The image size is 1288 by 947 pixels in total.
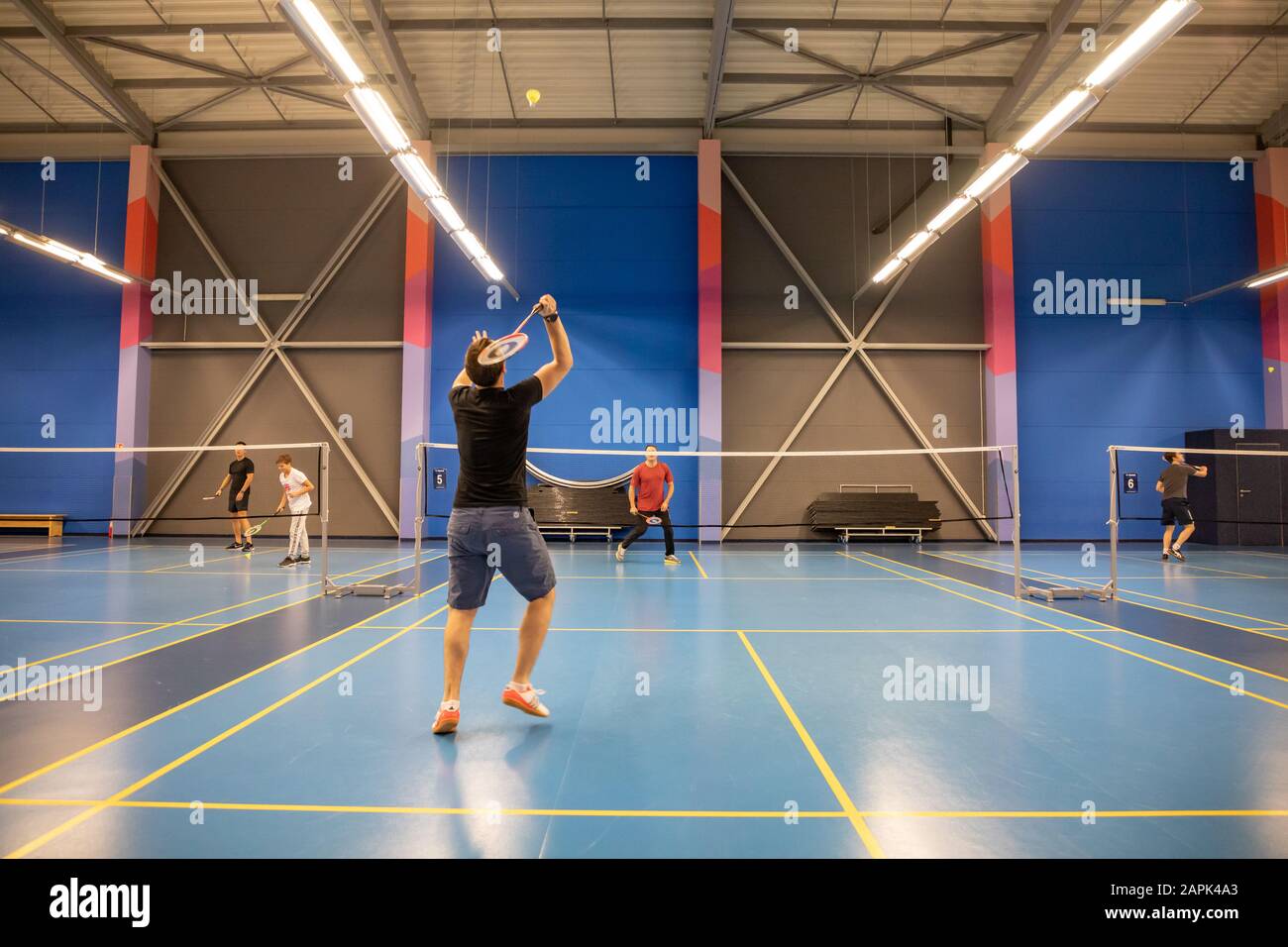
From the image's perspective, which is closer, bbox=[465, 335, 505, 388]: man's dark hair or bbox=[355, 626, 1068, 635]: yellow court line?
bbox=[465, 335, 505, 388]: man's dark hair

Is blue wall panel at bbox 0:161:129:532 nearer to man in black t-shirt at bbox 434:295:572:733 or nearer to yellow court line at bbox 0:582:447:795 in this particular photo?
yellow court line at bbox 0:582:447:795

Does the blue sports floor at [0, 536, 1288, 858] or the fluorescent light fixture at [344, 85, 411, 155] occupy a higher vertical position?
the fluorescent light fixture at [344, 85, 411, 155]

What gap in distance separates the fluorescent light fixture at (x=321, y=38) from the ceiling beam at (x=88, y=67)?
10.3m

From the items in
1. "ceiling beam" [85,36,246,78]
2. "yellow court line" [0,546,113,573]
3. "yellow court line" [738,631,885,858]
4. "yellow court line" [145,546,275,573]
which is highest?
"ceiling beam" [85,36,246,78]

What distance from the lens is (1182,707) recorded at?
3385mm

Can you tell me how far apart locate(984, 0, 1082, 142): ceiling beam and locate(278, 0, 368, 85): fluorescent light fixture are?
506 inches

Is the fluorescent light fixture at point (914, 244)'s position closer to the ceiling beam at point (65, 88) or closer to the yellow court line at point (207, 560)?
the yellow court line at point (207, 560)

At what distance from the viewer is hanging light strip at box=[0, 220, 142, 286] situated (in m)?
11.6

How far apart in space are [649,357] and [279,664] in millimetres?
11939

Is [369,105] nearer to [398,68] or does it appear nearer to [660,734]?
[398,68]

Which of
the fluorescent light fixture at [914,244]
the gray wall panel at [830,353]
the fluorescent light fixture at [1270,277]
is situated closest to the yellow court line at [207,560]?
the gray wall panel at [830,353]

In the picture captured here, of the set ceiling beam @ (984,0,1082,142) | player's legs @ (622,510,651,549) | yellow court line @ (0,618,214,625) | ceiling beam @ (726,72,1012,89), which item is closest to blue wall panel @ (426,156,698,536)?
ceiling beam @ (726,72,1012,89)
